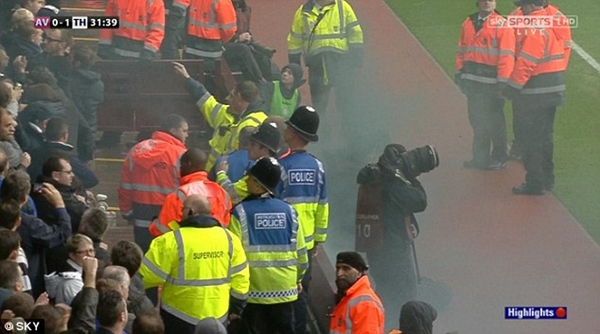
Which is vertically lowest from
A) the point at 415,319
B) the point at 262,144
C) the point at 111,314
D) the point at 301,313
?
the point at 301,313

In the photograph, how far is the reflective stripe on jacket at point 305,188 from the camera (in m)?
12.4

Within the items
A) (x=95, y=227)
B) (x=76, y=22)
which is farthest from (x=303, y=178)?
(x=76, y=22)

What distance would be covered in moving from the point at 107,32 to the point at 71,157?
408cm

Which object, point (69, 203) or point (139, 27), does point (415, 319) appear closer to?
point (69, 203)

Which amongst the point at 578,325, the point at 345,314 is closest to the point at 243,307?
the point at 345,314

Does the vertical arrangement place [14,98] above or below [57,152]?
above

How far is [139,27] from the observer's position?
16766 mm

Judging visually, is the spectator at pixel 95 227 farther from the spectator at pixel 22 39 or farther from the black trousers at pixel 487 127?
the black trousers at pixel 487 127

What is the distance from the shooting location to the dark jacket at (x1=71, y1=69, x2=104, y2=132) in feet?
49.6

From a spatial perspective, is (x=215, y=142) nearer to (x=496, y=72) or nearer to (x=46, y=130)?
(x=46, y=130)

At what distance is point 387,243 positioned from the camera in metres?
13.3

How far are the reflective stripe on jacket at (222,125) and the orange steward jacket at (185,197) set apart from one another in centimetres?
187

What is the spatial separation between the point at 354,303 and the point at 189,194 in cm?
153

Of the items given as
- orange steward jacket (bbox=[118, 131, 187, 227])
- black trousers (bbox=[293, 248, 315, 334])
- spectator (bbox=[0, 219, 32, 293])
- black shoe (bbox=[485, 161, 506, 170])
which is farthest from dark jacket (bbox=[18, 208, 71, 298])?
black shoe (bbox=[485, 161, 506, 170])
